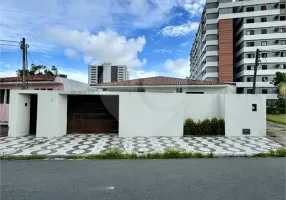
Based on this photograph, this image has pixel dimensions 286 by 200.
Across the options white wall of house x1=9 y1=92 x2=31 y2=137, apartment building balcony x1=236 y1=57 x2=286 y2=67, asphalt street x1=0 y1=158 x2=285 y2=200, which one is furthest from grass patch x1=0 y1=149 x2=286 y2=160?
apartment building balcony x1=236 y1=57 x2=286 y2=67

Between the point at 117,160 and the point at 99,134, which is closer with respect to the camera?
the point at 117,160

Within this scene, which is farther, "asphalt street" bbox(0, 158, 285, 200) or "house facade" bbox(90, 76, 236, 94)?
"house facade" bbox(90, 76, 236, 94)

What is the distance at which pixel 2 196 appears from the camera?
144 inches

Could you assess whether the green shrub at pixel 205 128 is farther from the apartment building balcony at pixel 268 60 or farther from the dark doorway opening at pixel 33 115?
the apartment building balcony at pixel 268 60

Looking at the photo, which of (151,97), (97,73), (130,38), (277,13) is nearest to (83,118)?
(151,97)

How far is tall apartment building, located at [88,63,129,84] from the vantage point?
21.5m

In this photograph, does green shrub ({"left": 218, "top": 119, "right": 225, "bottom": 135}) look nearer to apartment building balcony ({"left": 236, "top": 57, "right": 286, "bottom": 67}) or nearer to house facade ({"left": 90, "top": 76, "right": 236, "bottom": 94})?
house facade ({"left": 90, "top": 76, "right": 236, "bottom": 94})

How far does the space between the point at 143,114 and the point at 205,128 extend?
3.35m

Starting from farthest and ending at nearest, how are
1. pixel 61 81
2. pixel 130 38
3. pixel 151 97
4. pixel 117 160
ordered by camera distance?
A: pixel 130 38
pixel 61 81
pixel 151 97
pixel 117 160

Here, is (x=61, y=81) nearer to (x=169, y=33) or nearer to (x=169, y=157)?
(x=169, y=33)

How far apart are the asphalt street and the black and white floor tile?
44.5 inches

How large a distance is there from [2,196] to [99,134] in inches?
286

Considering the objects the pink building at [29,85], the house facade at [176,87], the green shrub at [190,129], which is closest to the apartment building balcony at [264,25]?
the house facade at [176,87]

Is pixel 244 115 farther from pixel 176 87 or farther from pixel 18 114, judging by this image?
pixel 18 114
